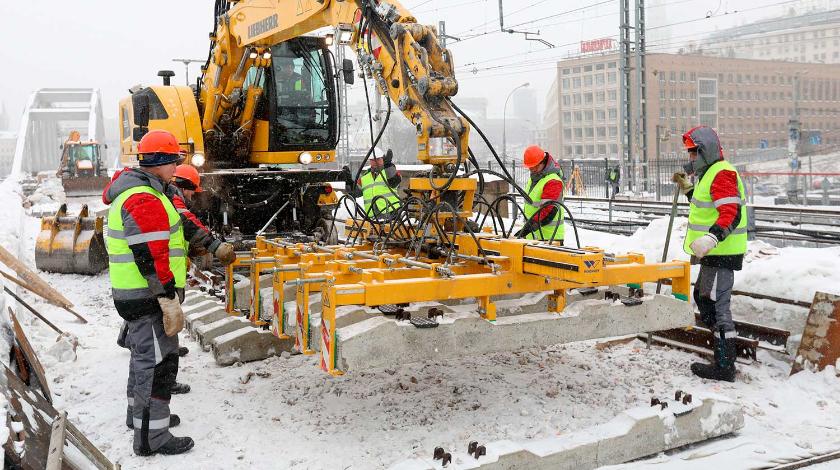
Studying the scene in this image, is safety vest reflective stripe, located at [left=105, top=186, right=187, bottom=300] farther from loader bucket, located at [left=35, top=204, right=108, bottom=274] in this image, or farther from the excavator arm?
loader bucket, located at [left=35, top=204, right=108, bottom=274]

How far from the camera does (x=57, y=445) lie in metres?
3.40

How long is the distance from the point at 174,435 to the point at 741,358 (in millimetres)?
4377

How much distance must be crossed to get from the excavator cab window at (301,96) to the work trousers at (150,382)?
20.2 feet

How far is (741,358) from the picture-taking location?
596cm

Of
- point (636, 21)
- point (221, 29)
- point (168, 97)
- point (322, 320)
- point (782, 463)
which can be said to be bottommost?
point (782, 463)

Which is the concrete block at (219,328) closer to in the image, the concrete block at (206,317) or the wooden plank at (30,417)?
the concrete block at (206,317)

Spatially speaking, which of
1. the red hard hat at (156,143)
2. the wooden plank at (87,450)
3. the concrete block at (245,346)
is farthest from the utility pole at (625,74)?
the wooden plank at (87,450)

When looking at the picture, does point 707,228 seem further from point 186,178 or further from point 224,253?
point 186,178

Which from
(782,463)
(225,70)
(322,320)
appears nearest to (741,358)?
(782,463)

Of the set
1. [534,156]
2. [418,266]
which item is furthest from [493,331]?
[534,156]

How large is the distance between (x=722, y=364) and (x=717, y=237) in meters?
0.98

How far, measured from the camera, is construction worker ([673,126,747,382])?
5621 mm

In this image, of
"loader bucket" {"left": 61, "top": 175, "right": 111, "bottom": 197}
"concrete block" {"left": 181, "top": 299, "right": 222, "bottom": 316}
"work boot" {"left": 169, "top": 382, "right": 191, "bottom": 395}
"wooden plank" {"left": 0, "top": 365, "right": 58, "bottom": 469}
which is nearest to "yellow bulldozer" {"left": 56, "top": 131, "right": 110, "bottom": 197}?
"loader bucket" {"left": 61, "top": 175, "right": 111, "bottom": 197}

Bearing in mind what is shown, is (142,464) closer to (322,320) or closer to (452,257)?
(322,320)
